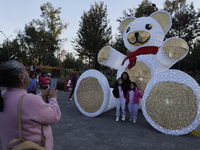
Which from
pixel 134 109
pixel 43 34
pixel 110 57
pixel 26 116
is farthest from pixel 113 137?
pixel 43 34

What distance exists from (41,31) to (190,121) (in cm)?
2905

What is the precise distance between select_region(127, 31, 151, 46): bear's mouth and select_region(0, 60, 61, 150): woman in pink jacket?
3.55 meters

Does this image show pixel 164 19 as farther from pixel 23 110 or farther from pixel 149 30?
pixel 23 110

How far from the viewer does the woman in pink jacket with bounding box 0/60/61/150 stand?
1064mm

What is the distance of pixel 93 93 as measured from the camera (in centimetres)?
414

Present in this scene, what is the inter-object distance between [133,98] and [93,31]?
12.6 metres

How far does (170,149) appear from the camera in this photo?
8.33ft

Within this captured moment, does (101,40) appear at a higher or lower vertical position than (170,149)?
higher

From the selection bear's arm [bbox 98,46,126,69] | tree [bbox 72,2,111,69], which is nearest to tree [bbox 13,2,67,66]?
tree [bbox 72,2,111,69]

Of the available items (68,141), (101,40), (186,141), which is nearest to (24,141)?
(68,141)

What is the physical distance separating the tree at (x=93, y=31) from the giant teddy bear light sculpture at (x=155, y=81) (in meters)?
10.9

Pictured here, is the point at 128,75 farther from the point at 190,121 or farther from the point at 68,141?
the point at 68,141

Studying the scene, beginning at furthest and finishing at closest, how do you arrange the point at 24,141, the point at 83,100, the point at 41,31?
the point at 41,31
the point at 83,100
the point at 24,141

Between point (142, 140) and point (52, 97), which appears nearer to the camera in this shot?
point (52, 97)
